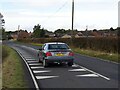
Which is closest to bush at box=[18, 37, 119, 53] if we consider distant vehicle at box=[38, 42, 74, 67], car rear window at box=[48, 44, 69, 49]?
car rear window at box=[48, 44, 69, 49]

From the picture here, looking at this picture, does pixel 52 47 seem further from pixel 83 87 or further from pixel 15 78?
pixel 83 87

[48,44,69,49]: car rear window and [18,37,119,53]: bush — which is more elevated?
[48,44,69,49]: car rear window

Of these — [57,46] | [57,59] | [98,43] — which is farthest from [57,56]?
[98,43]

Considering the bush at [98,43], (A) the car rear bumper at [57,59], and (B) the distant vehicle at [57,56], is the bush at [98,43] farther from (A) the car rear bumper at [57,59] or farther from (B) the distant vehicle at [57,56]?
(A) the car rear bumper at [57,59]

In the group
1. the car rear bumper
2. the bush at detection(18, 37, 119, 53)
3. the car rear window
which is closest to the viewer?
the car rear bumper

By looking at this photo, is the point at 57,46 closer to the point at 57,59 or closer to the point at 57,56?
the point at 57,56

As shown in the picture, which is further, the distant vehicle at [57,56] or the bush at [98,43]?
the bush at [98,43]

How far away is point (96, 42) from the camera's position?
44.6 meters

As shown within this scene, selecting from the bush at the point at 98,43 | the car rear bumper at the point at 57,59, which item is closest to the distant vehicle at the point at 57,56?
the car rear bumper at the point at 57,59

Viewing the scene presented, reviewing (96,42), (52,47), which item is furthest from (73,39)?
(52,47)

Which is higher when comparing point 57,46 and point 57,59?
point 57,46

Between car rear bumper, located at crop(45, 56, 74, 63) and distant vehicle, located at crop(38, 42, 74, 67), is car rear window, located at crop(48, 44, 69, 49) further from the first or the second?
car rear bumper, located at crop(45, 56, 74, 63)

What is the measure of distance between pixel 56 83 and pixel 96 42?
31.7 meters

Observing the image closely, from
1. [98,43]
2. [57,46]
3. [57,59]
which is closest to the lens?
[57,59]
